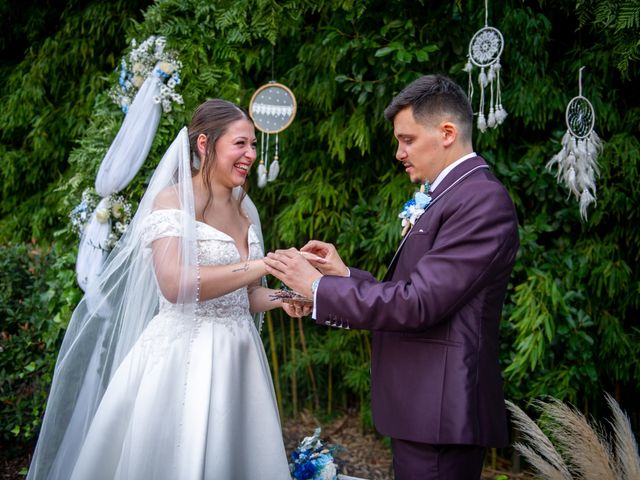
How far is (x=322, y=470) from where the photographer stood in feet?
9.91

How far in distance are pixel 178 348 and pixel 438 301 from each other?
1.18 m

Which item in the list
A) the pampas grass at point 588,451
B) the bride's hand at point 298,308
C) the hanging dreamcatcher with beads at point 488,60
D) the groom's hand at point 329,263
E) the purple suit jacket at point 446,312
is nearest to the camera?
the purple suit jacket at point 446,312

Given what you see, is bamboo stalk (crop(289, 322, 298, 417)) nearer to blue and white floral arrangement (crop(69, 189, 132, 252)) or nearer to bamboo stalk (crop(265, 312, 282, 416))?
bamboo stalk (crop(265, 312, 282, 416))

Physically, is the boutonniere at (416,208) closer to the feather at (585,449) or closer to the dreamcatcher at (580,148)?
the feather at (585,449)

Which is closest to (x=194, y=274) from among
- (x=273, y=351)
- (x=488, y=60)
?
(x=488, y=60)

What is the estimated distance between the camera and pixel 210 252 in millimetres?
2531

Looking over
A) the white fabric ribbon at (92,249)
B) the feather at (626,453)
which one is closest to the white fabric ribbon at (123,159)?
the white fabric ribbon at (92,249)

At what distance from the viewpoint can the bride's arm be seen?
7.83 ft

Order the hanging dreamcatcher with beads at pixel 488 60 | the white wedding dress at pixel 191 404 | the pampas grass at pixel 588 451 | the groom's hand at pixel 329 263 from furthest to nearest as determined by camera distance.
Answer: the hanging dreamcatcher with beads at pixel 488 60, the white wedding dress at pixel 191 404, the groom's hand at pixel 329 263, the pampas grass at pixel 588 451

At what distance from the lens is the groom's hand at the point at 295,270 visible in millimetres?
2107

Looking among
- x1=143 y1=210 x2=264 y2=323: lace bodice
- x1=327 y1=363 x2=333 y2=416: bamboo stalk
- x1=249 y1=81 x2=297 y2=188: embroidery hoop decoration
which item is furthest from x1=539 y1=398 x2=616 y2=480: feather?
x1=327 y1=363 x2=333 y2=416: bamboo stalk

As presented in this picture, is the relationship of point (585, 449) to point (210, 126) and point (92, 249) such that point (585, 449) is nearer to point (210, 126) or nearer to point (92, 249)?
point (210, 126)

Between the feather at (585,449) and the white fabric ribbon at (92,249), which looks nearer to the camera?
the feather at (585,449)

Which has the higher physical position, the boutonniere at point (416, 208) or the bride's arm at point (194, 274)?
the boutonniere at point (416, 208)
